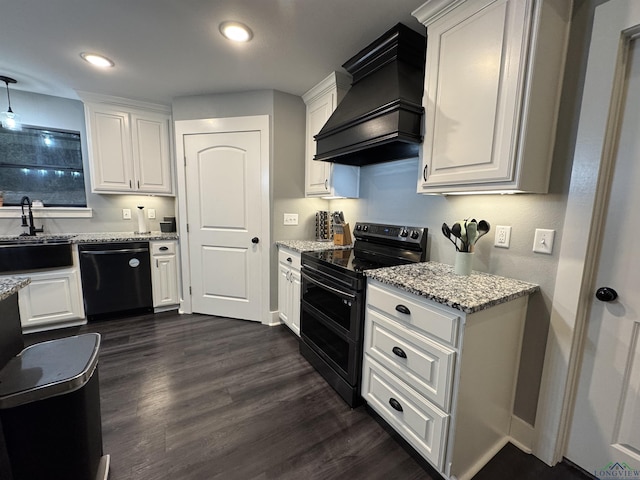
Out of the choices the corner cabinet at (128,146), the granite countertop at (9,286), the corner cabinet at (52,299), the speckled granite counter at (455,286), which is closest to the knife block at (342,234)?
the speckled granite counter at (455,286)

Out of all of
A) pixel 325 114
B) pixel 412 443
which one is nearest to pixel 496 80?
pixel 325 114

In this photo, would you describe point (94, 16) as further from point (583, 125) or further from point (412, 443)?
point (412, 443)

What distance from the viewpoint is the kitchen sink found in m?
2.36

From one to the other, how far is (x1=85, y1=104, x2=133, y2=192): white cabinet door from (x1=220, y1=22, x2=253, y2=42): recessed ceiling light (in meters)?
1.91

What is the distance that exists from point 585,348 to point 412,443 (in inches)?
36.5

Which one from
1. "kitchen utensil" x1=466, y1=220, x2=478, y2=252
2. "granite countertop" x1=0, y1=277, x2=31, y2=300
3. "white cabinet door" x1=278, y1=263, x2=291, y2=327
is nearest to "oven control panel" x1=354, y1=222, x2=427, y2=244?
"kitchen utensil" x1=466, y1=220, x2=478, y2=252

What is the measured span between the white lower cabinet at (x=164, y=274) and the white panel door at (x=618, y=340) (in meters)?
3.43

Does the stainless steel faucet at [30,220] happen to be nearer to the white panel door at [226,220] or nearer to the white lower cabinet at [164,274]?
the white lower cabinet at [164,274]

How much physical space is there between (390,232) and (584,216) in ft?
3.54

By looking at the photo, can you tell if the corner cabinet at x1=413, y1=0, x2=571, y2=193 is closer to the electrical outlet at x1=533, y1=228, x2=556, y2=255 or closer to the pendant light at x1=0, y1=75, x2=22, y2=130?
the electrical outlet at x1=533, y1=228, x2=556, y2=255

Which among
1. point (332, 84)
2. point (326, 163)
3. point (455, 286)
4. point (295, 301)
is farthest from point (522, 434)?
point (332, 84)

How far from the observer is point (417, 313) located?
1.24 m

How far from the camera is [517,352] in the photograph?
1.41 meters

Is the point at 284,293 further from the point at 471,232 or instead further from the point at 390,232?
the point at 471,232
